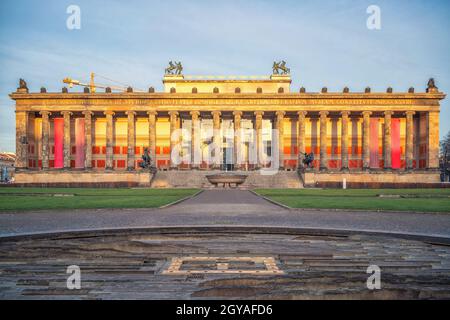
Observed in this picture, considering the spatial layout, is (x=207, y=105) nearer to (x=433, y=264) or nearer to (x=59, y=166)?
(x=59, y=166)

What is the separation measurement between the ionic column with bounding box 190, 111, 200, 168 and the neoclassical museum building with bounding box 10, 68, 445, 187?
172 millimetres

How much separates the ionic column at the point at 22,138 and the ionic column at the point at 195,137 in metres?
27.3

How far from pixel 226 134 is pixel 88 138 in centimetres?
2421

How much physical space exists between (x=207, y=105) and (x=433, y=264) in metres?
60.4

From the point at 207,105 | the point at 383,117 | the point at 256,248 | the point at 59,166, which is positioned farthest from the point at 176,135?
the point at 256,248

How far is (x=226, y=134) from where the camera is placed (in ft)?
238

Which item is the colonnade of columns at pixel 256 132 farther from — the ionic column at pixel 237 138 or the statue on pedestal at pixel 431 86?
the statue on pedestal at pixel 431 86

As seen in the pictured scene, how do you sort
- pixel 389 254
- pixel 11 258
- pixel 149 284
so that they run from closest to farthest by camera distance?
pixel 149 284
pixel 11 258
pixel 389 254

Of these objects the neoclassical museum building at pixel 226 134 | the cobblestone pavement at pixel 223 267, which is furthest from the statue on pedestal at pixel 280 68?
the cobblestone pavement at pixel 223 267

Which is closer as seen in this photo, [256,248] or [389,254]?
[389,254]

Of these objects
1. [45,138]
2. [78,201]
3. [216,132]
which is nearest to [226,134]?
[216,132]

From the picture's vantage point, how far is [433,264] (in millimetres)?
6348

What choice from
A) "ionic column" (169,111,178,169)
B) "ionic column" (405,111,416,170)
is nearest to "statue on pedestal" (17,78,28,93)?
"ionic column" (169,111,178,169)

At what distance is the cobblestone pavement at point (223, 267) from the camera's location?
4.76 m
